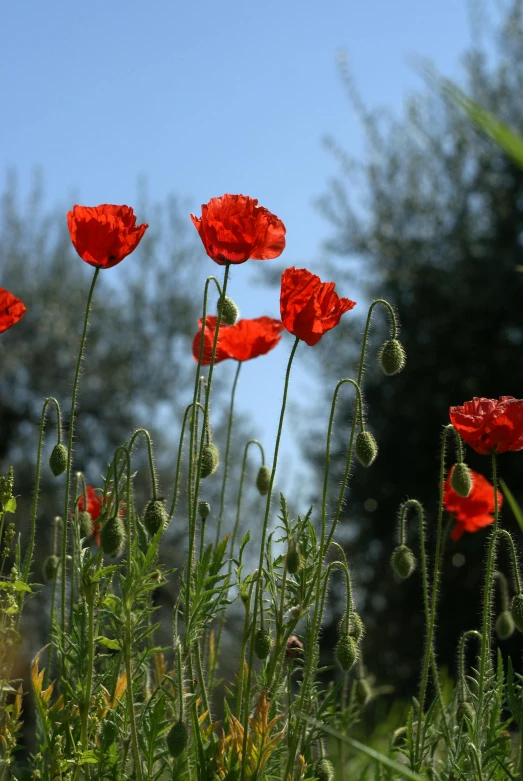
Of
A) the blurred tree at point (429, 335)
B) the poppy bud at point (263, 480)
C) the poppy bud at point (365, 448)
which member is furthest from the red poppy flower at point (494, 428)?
the blurred tree at point (429, 335)

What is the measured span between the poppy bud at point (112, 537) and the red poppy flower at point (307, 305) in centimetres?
50

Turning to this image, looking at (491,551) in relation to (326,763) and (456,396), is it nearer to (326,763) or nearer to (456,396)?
(326,763)

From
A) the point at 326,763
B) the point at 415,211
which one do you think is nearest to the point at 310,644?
the point at 326,763

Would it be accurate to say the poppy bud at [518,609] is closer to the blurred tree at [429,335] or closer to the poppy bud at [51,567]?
the poppy bud at [51,567]

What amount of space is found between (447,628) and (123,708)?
22.0 feet

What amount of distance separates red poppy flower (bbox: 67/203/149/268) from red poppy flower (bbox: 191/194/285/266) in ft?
0.47

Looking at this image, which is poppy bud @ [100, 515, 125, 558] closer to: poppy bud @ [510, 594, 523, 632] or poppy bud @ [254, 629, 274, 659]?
poppy bud @ [254, 629, 274, 659]

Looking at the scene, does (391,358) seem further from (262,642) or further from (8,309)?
(8,309)

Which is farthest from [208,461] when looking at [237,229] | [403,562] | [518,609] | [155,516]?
[518,609]

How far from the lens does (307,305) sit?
1.98 metres

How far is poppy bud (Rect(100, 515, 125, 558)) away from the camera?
6.06 feet

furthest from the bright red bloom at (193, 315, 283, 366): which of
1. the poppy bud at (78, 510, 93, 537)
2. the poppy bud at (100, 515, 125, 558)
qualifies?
the poppy bud at (100, 515, 125, 558)

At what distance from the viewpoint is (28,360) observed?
11.6 m

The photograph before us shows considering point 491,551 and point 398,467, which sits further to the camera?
point 398,467
